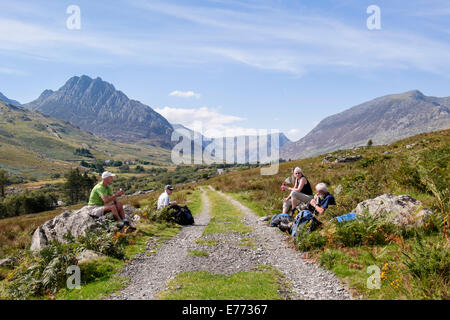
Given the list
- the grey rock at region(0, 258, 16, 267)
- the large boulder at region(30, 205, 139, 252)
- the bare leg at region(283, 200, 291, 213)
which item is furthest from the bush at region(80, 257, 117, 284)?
the grey rock at region(0, 258, 16, 267)

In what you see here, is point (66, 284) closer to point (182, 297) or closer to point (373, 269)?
point (182, 297)

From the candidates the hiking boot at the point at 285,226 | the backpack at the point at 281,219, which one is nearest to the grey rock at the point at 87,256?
the hiking boot at the point at 285,226

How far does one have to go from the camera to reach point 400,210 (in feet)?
29.0

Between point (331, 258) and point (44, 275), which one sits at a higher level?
point (331, 258)

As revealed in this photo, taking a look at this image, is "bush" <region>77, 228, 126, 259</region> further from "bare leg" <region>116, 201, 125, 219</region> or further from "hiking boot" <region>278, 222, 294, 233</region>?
"hiking boot" <region>278, 222, 294, 233</region>

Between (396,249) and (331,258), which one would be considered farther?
(331,258)

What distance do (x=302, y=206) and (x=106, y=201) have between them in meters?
8.45

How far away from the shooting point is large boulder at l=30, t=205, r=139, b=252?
12227 millimetres

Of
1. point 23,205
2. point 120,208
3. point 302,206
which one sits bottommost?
point 23,205

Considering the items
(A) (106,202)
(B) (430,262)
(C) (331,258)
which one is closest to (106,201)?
(A) (106,202)

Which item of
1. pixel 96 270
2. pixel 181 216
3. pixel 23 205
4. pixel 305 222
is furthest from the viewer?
pixel 23 205

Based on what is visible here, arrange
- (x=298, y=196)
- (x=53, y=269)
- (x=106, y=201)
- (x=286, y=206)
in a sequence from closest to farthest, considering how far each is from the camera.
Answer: (x=53, y=269) < (x=106, y=201) < (x=298, y=196) < (x=286, y=206)

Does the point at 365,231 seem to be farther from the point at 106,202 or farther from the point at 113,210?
the point at 106,202

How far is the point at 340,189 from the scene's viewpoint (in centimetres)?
1584
